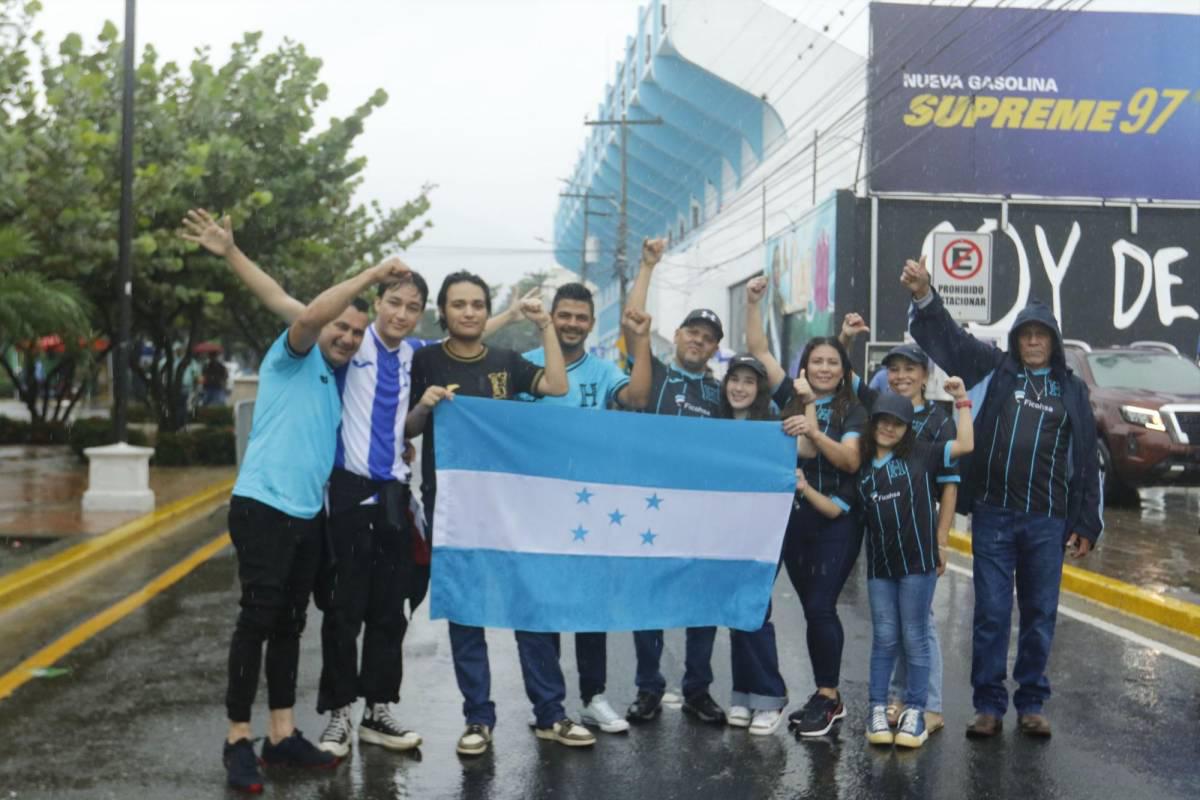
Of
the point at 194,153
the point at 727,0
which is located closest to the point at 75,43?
the point at 194,153

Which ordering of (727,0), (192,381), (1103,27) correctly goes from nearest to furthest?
(1103,27)
(192,381)
(727,0)

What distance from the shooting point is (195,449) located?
22.2m

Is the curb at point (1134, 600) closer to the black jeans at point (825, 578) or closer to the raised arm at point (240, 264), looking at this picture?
the black jeans at point (825, 578)

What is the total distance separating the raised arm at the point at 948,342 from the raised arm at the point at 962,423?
0.25 m

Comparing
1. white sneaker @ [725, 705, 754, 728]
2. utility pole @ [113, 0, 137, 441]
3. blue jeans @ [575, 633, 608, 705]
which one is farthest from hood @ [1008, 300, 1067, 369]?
utility pole @ [113, 0, 137, 441]

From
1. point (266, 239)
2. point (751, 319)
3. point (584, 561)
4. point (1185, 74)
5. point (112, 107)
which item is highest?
point (1185, 74)

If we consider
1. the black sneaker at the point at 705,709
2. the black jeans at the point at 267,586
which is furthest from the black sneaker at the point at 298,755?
the black sneaker at the point at 705,709

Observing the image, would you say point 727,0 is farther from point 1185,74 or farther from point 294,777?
point 294,777

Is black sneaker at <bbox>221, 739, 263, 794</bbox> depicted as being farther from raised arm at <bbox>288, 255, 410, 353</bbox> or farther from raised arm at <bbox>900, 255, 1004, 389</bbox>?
raised arm at <bbox>900, 255, 1004, 389</bbox>

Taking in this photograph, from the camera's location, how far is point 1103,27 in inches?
1236

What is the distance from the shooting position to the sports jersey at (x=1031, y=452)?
6.32m

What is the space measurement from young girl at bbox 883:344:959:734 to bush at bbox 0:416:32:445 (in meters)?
25.3

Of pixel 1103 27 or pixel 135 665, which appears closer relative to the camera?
pixel 135 665

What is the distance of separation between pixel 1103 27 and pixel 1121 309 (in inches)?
336
